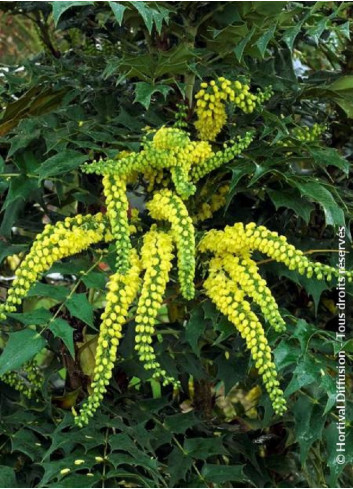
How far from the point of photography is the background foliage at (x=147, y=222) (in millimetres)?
1786

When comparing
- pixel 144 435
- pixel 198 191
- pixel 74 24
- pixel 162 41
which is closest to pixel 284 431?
pixel 144 435

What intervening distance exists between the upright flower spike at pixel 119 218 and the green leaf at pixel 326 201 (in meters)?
0.39

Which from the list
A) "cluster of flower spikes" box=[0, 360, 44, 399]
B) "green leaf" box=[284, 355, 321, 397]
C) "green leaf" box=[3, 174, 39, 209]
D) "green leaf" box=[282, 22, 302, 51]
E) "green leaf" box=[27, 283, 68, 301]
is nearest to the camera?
"green leaf" box=[284, 355, 321, 397]

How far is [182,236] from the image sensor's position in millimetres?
1706

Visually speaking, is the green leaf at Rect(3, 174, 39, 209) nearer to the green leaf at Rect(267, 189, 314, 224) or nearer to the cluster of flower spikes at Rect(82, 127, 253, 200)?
the cluster of flower spikes at Rect(82, 127, 253, 200)

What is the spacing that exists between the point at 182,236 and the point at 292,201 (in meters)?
0.35

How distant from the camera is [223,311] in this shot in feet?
5.72

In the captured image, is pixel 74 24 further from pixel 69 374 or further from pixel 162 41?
pixel 69 374

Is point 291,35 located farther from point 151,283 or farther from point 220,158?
point 151,283

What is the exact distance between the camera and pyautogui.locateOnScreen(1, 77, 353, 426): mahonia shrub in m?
1.69

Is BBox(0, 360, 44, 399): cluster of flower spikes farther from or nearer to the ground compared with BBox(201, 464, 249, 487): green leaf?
farther from the ground

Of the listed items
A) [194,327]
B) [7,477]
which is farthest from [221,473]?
[7,477]

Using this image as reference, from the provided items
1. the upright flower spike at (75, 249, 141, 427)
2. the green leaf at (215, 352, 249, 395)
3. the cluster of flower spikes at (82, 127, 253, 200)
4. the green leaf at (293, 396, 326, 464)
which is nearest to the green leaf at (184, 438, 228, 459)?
the green leaf at (215, 352, 249, 395)

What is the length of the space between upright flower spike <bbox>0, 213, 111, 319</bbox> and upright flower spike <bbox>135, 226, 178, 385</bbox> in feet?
0.40
